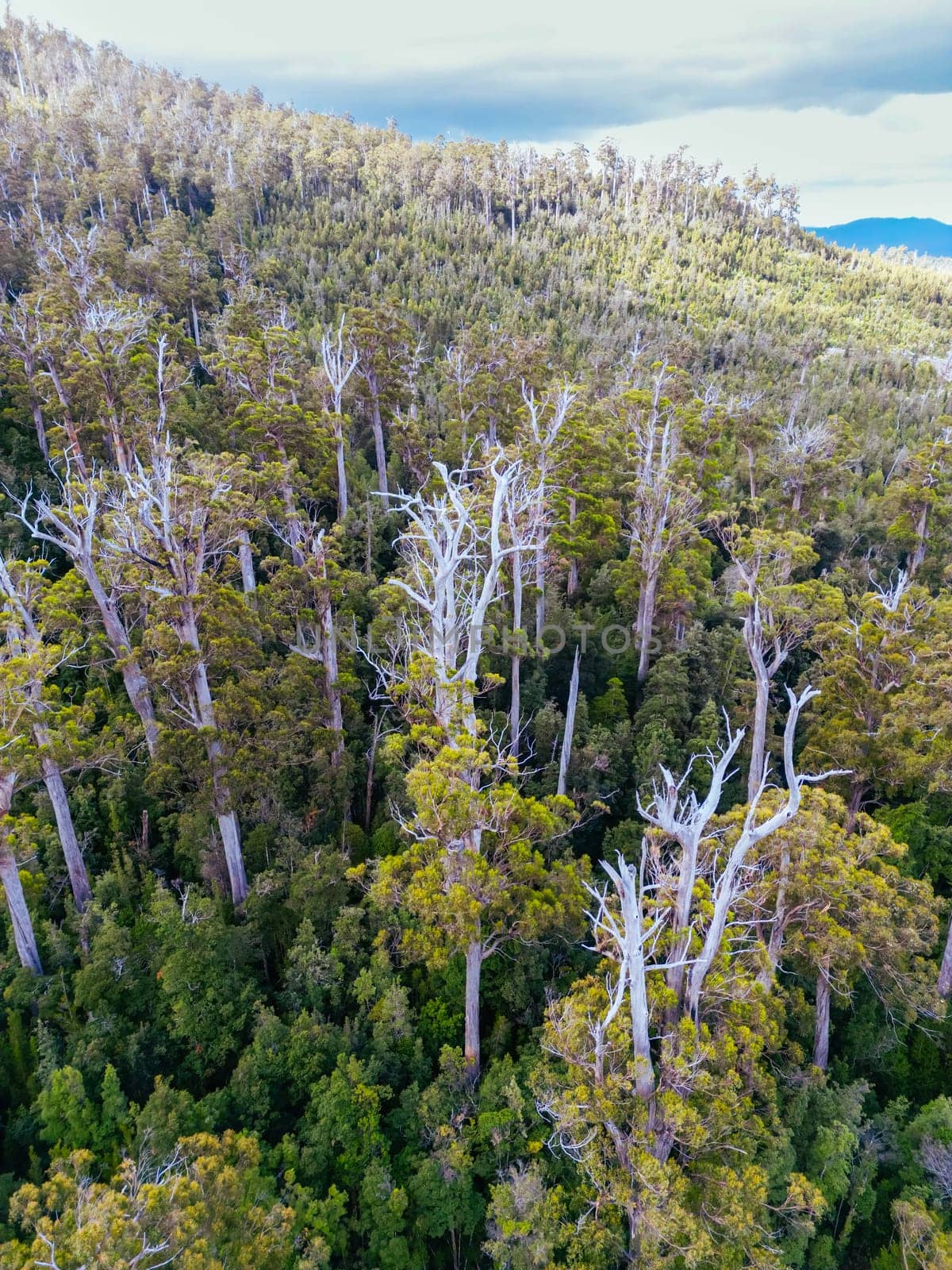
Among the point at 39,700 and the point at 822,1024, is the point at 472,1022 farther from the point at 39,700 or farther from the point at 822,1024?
the point at 39,700

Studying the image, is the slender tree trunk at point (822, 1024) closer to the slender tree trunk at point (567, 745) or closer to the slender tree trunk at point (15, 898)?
the slender tree trunk at point (567, 745)

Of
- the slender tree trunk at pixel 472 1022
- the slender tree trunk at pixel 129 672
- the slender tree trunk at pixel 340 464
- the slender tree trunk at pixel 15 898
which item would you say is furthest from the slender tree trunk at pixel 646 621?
the slender tree trunk at pixel 15 898

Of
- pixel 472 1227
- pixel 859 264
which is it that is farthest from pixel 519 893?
pixel 859 264

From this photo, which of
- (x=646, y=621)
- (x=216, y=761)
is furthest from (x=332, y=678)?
(x=646, y=621)

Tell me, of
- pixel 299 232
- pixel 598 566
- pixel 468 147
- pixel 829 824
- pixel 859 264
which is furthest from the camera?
pixel 859 264

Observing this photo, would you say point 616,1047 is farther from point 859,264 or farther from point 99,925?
point 859,264

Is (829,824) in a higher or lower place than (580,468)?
lower
